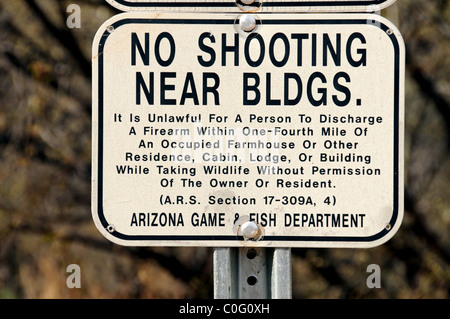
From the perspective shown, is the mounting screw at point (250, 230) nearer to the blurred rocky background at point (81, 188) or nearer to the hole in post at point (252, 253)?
the hole in post at point (252, 253)

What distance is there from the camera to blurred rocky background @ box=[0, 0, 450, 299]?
4.18 meters

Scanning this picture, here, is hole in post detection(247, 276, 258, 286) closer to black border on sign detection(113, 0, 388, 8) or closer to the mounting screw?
the mounting screw

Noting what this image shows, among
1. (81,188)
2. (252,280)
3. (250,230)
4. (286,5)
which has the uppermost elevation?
(286,5)

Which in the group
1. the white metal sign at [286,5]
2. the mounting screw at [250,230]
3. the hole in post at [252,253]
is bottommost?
the hole in post at [252,253]

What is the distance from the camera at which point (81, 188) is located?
177 inches

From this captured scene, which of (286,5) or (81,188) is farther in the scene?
(81,188)

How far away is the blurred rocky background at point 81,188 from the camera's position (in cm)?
418

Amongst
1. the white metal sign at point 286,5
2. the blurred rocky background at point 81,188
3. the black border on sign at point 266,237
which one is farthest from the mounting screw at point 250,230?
the blurred rocky background at point 81,188

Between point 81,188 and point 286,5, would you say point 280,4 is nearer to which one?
point 286,5

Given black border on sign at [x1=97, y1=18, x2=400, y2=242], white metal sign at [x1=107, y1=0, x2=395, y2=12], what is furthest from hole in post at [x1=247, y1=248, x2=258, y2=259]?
white metal sign at [x1=107, y1=0, x2=395, y2=12]

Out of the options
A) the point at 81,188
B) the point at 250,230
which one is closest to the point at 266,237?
the point at 250,230

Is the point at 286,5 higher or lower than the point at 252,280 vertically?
higher

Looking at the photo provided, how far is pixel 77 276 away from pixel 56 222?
9.06 ft

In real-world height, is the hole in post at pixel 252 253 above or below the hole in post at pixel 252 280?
above
